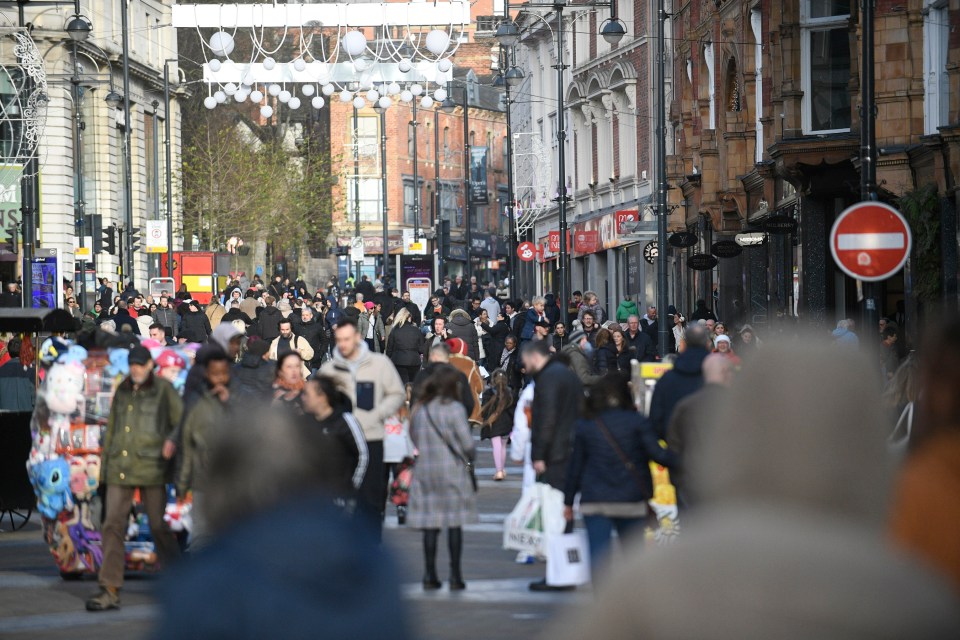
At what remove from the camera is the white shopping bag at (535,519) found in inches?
490

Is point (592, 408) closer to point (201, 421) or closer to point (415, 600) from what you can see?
point (415, 600)

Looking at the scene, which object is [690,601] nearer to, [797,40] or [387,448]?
[387,448]

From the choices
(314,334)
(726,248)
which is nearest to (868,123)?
(314,334)

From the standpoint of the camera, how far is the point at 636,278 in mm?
46812

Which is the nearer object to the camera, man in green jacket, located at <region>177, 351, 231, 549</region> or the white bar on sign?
man in green jacket, located at <region>177, 351, 231, 549</region>

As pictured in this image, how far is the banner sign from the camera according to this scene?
104 metres

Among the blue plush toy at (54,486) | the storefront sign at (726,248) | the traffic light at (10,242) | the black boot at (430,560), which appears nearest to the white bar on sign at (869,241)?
the black boot at (430,560)

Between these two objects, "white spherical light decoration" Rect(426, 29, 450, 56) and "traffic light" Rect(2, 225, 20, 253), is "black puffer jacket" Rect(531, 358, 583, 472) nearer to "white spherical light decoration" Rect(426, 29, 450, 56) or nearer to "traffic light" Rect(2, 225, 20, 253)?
"white spherical light decoration" Rect(426, 29, 450, 56)

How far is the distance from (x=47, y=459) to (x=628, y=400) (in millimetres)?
4402

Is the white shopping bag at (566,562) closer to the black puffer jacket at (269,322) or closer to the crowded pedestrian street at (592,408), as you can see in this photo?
the crowded pedestrian street at (592,408)

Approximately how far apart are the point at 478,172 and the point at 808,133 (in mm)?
82473

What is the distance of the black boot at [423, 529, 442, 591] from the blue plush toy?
8.70 ft

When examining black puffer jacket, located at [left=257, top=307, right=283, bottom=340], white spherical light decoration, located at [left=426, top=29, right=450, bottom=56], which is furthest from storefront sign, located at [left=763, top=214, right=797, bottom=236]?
white spherical light decoration, located at [left=426, top=29, right=450, bottom=56]

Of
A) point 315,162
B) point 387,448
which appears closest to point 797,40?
point 387,448
